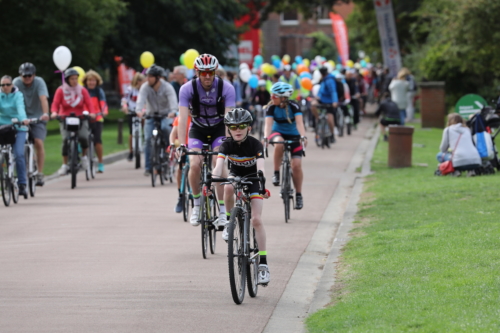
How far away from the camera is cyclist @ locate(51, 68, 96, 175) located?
52.7 feet

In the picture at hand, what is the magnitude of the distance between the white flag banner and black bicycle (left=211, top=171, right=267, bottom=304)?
3104cm

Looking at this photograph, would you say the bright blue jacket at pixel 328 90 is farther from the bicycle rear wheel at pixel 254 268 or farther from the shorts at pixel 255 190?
the bicycle rear wheel at pixel 254 268

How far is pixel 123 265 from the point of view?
8.87 metres

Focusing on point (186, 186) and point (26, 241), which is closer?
point (26, 241)

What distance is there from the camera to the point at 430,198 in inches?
517

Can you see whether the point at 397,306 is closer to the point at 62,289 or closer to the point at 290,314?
the point at 290,314

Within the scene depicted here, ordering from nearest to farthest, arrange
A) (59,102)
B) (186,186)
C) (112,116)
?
(186,186)
(59,102)
(112,116)

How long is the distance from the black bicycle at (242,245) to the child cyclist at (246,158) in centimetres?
5

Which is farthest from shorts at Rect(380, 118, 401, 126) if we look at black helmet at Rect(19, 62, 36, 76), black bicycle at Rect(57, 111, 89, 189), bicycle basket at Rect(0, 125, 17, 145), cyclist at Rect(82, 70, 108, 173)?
bicycle basket at Rect(0, 125, 17, 145)

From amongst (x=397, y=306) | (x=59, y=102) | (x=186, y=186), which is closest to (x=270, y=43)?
(x=59, y=102)

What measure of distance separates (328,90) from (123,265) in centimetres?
1636

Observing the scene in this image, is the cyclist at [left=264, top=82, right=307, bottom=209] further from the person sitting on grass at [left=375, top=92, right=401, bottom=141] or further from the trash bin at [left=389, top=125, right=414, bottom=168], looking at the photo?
the person sitting on grass at [left=375, top=92, right=401, bottom=141]

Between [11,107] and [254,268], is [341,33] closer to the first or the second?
[11,107]

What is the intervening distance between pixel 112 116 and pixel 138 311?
123 ft
